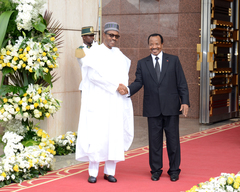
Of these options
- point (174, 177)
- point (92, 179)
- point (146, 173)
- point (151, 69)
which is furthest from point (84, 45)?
point (174, 177)

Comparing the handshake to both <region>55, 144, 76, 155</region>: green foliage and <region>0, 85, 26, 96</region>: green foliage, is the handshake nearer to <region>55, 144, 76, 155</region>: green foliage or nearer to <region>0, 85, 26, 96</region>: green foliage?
<region>0, 85, 26, 96</region>: green foliage

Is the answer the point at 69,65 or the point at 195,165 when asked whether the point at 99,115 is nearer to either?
the point at 195,165

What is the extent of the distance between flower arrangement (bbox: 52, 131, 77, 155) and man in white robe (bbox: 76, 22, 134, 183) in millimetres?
1501

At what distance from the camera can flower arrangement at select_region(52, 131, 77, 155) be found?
227 inches

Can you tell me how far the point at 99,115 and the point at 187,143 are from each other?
8.92 feet

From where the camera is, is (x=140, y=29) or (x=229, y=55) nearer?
Answer: (x=229, y=55)

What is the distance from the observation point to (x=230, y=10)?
907 cm

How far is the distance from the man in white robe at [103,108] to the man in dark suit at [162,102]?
245mm

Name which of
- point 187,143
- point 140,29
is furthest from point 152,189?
point 140,29

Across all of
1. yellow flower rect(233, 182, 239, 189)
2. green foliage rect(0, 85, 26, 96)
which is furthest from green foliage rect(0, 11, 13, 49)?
yellow flower rect(233, 182, 239, 189)

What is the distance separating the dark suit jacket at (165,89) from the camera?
4375 mm

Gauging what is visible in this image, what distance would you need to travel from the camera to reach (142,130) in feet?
26.5

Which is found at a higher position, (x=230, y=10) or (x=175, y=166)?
(x=230, y=10)

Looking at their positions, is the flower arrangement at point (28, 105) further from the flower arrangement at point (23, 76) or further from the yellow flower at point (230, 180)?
the yellow flower at point (230, 180)
